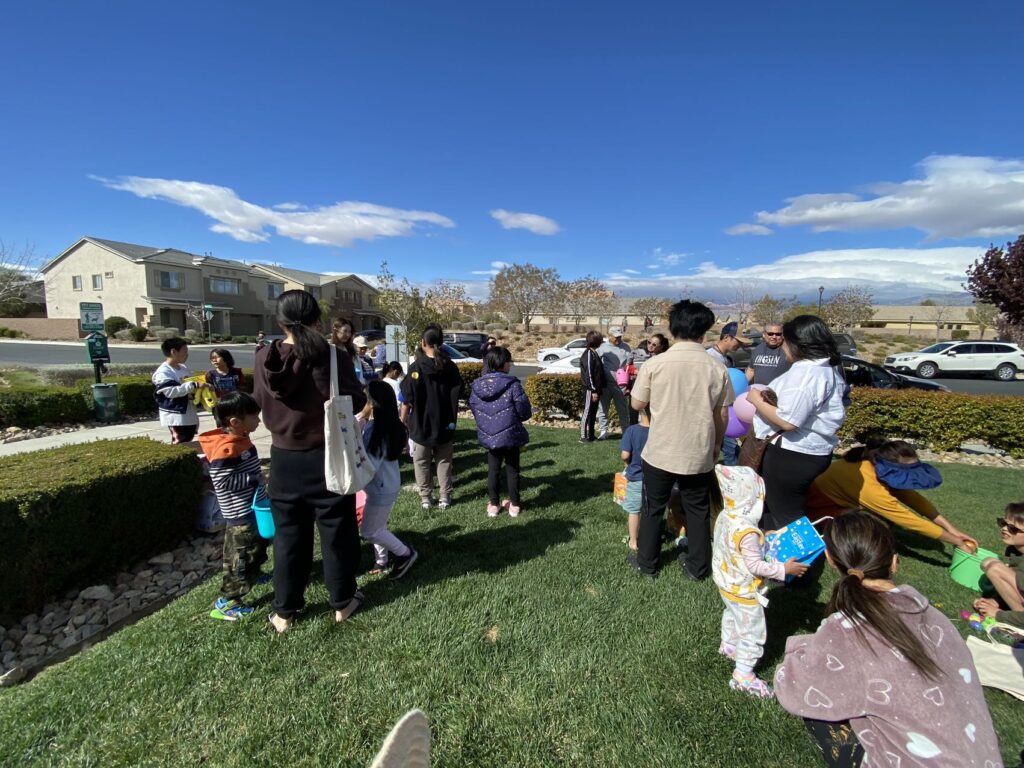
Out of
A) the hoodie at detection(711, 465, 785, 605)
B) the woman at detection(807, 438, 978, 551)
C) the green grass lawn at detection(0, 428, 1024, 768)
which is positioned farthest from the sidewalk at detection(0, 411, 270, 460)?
the woman at detection(807, 438, 978, 551)

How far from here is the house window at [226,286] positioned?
43344 millimetres

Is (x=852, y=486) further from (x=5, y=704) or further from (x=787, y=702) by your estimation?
(x=5, y=704)

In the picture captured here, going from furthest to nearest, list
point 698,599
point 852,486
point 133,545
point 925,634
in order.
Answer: point 133,545
point 852,486
point 698,599
point 925,634

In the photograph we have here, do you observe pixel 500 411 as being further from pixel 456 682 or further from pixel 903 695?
pixel 903 695

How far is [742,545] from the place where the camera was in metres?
2.32

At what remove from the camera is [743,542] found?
2.32m

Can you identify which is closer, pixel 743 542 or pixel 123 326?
pixel 743 542

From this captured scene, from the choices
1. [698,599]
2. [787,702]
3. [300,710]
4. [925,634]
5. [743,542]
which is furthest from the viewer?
[698,599]

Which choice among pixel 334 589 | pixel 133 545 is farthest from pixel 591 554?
pixel 133 545

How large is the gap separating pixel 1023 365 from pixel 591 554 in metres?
27.7

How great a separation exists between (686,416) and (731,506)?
0.72 meters

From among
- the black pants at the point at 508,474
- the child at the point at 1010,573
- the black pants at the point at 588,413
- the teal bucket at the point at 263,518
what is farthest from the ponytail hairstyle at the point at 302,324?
the black pants at the point at 588,413

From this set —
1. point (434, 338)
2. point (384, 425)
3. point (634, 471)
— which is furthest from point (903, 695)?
point (434, 338)

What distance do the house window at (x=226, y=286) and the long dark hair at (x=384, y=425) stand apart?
48.4 metres
